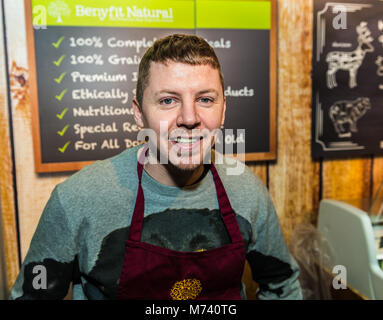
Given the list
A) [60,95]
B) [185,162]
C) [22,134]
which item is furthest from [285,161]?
[22,134]

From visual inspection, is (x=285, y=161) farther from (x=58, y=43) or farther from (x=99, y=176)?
(x=58, y=43)

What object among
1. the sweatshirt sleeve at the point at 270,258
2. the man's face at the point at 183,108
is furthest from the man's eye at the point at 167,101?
the sweatshirt sleeve at the point at 270,258

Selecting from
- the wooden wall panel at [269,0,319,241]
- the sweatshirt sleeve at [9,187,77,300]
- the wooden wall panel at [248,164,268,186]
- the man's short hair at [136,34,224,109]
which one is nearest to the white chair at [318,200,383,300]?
the wooden wall panel at [269,0,319,241]

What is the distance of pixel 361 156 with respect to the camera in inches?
67.4

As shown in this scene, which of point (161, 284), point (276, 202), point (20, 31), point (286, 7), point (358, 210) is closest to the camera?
point (161, 284)

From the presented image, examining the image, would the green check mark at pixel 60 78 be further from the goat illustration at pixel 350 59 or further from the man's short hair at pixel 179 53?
the goat illustration at pixel 350 59

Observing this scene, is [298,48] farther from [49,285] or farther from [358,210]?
[49,285]

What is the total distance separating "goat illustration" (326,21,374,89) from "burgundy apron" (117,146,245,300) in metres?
1.04

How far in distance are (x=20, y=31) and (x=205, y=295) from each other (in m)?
1.17

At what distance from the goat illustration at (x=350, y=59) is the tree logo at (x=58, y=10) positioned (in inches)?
45.8

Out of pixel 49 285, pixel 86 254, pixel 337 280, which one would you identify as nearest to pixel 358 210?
pixel 337 280

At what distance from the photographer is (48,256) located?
0.98 metres

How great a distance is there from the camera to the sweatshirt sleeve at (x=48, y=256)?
979mm

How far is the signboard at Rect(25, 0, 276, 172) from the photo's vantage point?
4.31 feet
